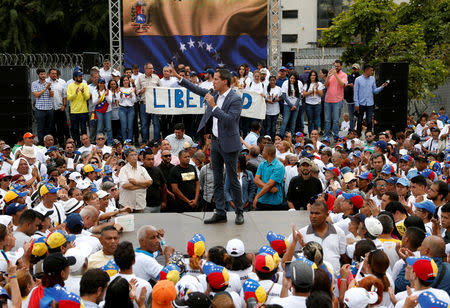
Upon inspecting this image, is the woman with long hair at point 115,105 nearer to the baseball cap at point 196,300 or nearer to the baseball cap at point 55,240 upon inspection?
the baseball cap at point 55,240

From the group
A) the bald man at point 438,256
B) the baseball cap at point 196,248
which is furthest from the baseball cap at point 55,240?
the bald man at point 438,256

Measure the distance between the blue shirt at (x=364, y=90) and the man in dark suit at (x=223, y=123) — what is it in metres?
7.93

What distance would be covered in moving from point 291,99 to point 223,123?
778 centimetres

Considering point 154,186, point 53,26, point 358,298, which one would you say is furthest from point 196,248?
point 53,26

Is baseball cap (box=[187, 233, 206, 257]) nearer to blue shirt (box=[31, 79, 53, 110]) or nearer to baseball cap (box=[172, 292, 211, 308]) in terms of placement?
baseball cap (box=[172, 292, 211, 308])

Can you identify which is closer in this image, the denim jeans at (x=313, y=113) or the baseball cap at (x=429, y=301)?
the baseball cap at (x=429, y=301)

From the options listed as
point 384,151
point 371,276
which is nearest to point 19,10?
point 384,151

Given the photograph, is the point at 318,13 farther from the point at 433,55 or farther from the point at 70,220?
the point at 70,220

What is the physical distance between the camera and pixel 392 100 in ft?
45.1

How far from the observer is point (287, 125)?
49.4 ft

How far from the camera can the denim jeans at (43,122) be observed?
45.4 ft

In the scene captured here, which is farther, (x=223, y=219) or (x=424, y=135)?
(x=424, y=135)

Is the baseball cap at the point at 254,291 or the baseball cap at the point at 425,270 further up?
the baseball cap at the point at 425,270

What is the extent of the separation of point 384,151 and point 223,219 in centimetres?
455
